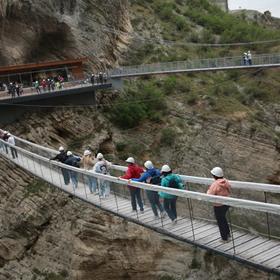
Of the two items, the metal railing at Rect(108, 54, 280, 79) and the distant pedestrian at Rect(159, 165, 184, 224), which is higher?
the metal railing at Rect(108, 54, 280, 79)

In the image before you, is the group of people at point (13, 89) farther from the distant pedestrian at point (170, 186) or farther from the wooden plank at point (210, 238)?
the wooden plank at point (210, 238)

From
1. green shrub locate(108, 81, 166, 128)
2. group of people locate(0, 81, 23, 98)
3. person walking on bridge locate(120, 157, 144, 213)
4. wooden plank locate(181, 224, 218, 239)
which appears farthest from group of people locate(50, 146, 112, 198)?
green shrub locate(108, 81, 166, 128)

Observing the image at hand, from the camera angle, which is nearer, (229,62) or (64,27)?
(229,62)

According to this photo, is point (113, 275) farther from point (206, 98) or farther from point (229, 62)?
point (206, 98)

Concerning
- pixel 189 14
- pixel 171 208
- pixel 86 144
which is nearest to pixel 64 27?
pixel 86 144

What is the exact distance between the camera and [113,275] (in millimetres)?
23016

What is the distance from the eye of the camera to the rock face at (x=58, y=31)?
29.7m

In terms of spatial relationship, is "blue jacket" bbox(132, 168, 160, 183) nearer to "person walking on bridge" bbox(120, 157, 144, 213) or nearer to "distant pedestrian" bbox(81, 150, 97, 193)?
"person walking on bridge" bbox(120, 157, 144, 213)

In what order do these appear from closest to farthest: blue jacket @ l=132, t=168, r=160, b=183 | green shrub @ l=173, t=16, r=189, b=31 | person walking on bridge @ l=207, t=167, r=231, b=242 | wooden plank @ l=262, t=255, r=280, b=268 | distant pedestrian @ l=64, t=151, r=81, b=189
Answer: wooden plank @ l=262, t=255, r=280, b=268, person walking on bridge @ l=207, t=167, r=231, b=242, blue jacket @ l=132, t=168, r=160, b=183, distant pedestrian @ l=64, t=151, r=81, b=189, green shrub @ l=173, t=16, r=189, b=31

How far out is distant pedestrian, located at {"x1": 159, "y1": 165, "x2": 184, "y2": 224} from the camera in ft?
31.9

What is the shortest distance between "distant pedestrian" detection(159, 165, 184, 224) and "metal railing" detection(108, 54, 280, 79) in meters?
15.6

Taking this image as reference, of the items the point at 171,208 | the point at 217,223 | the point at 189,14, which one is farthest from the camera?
the point at 189,14

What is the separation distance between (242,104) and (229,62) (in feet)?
24.3

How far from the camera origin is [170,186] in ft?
32.0
